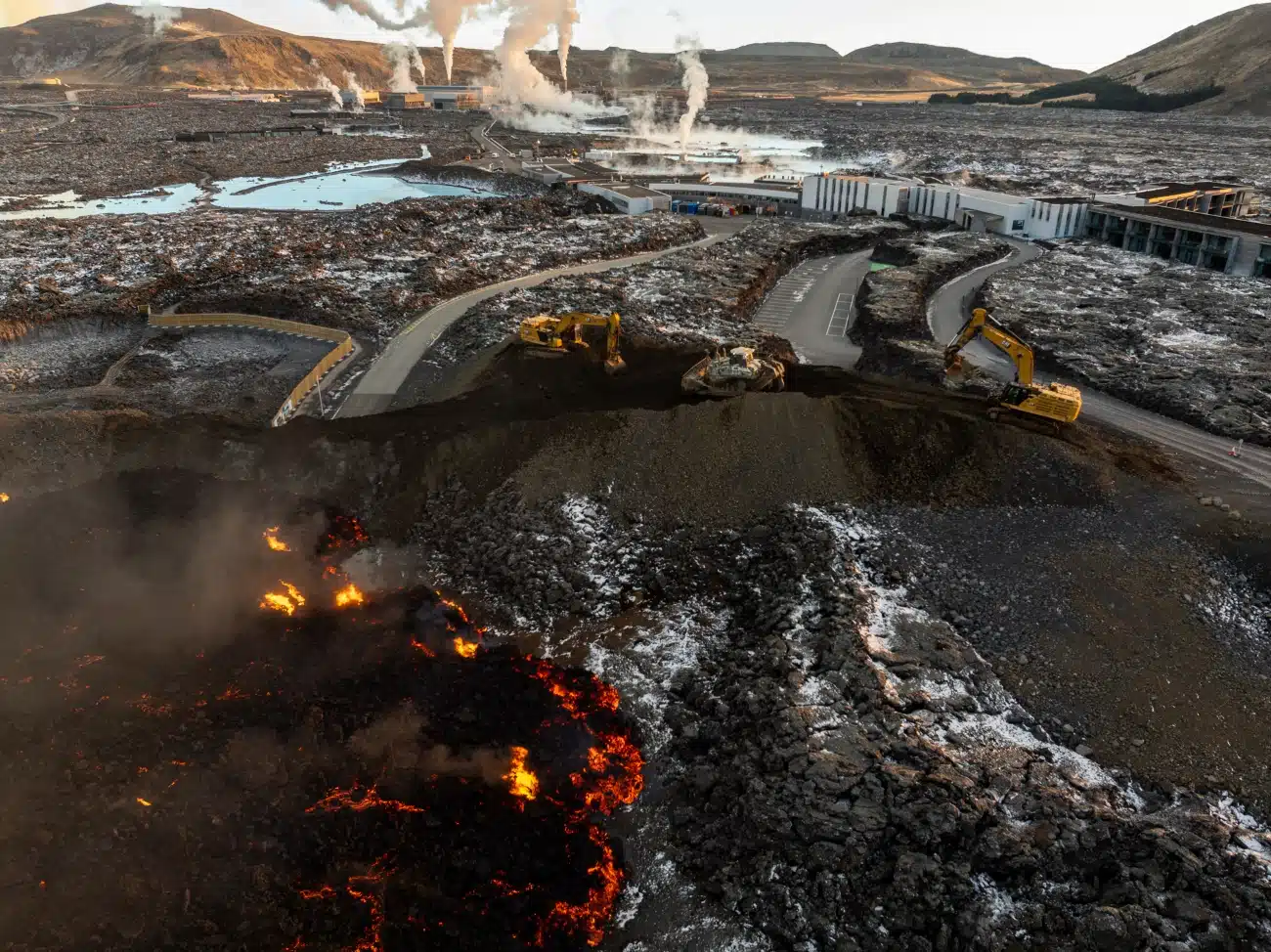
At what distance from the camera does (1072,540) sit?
21.0 metres

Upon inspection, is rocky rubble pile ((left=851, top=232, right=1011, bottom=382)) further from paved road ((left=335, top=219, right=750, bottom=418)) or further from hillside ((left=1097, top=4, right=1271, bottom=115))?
hillside ((left=1097, top=4, right=1271, bottom=115))

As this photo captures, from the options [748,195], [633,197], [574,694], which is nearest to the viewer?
[574,694]

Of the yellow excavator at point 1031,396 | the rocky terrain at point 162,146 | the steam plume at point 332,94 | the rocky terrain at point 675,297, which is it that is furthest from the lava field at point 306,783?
the steam plume at point 332,94

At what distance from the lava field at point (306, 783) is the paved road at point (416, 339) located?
35.6 feet

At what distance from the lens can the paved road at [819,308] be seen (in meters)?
37.9

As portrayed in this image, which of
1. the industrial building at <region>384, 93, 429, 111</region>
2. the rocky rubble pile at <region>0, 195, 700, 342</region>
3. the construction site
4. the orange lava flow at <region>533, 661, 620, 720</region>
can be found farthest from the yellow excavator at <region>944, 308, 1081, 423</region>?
the industrial building at <region>384, 93, 429, 111</region>

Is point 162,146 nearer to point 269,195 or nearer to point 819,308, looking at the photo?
point 269,195

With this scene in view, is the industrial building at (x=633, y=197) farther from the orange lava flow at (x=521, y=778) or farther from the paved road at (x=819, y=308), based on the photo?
the orange lava flow at (x=521, y=778)

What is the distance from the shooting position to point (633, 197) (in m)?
67.5

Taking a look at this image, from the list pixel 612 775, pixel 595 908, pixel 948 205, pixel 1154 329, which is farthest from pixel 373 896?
pixel 948 205

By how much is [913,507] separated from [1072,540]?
4329 mm

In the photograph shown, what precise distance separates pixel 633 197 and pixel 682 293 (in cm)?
2741

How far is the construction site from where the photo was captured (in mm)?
13227

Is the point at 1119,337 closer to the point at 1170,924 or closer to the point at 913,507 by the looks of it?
the point at 913,507
